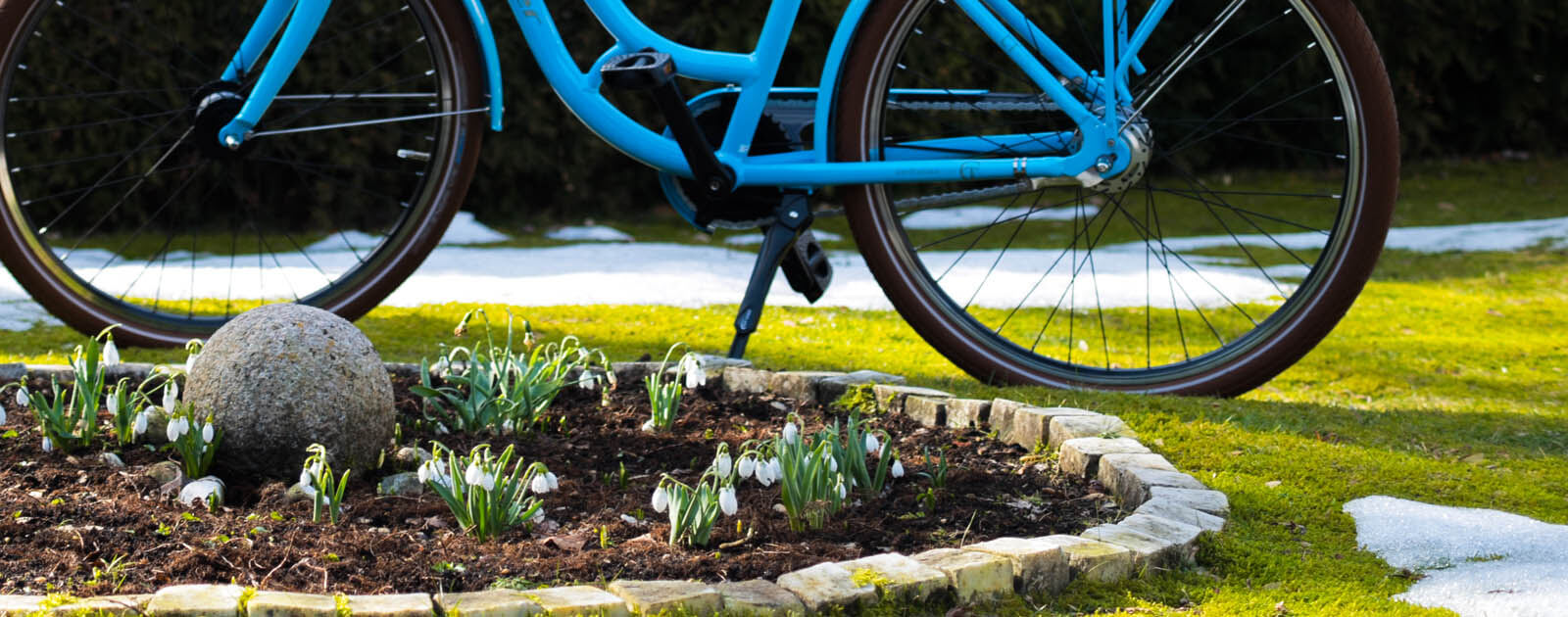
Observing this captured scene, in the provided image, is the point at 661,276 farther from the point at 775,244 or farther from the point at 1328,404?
the point at 1328,404

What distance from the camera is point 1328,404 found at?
3.46m

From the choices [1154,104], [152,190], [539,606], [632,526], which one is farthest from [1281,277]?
[152,190]

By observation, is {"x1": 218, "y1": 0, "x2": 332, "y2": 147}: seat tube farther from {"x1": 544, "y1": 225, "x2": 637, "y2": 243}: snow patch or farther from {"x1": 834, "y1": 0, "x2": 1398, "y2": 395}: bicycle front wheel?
{"x1": 544, "y1": 225, "x2": 637, "y2": 243}: snow patch

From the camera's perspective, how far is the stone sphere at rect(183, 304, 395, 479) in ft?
7.91

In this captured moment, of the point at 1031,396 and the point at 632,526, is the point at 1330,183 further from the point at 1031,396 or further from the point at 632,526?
the point at 632,526

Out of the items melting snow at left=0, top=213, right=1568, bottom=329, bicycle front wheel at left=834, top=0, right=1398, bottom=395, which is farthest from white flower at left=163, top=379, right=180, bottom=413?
melting snow at left=0, top=213, right=1568, bottom=329

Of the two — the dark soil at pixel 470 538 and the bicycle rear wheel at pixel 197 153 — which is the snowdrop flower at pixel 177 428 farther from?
the bicycle rear wheel at pixel 197 153

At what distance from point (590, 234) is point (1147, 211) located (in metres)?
4.13

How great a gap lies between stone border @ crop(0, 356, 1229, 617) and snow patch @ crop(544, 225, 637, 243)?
13.4ft

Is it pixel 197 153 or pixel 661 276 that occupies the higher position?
pixel 197 153

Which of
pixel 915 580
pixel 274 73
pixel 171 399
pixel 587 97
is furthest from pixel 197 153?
pixel 915 580

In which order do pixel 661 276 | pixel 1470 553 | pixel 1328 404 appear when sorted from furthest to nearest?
pixel 661 276 < pixel 1328 404 < pixel 1470 553

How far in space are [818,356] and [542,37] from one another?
1260mm

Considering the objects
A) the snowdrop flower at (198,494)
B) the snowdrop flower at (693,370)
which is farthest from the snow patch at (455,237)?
the snowdrop flower at (198,494)
